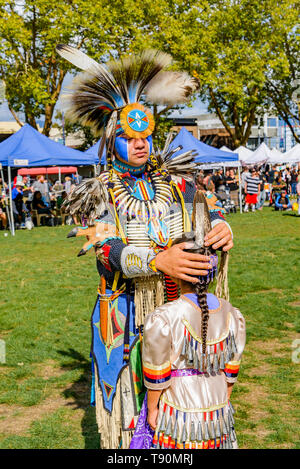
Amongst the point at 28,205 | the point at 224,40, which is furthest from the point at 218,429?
the point at 224,40

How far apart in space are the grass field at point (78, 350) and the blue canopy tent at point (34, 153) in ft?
16.3

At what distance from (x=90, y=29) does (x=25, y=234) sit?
12.1 metres

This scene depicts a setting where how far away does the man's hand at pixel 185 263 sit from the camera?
2344 mm

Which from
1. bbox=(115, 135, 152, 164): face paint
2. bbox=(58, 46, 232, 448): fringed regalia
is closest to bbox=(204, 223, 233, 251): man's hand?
bbox=(58, 46, 232, 448): fringed regalia

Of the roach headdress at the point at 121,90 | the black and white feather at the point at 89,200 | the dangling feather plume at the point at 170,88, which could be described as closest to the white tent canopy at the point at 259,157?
the dangling feather plume at the point at 170,88

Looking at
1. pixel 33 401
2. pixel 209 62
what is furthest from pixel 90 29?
pixel 33 401

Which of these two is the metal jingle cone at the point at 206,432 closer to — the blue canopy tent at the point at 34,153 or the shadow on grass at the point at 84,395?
the shadow on grass at the point at 84,395

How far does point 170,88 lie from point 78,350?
12.2ft

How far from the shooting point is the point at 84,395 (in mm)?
5004

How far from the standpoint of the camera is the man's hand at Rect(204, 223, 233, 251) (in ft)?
8.06

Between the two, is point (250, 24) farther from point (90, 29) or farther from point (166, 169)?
point (166, 169)

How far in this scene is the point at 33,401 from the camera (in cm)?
488

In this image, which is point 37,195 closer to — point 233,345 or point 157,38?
point 157,38

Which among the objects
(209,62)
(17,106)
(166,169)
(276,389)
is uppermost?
(209,62)
